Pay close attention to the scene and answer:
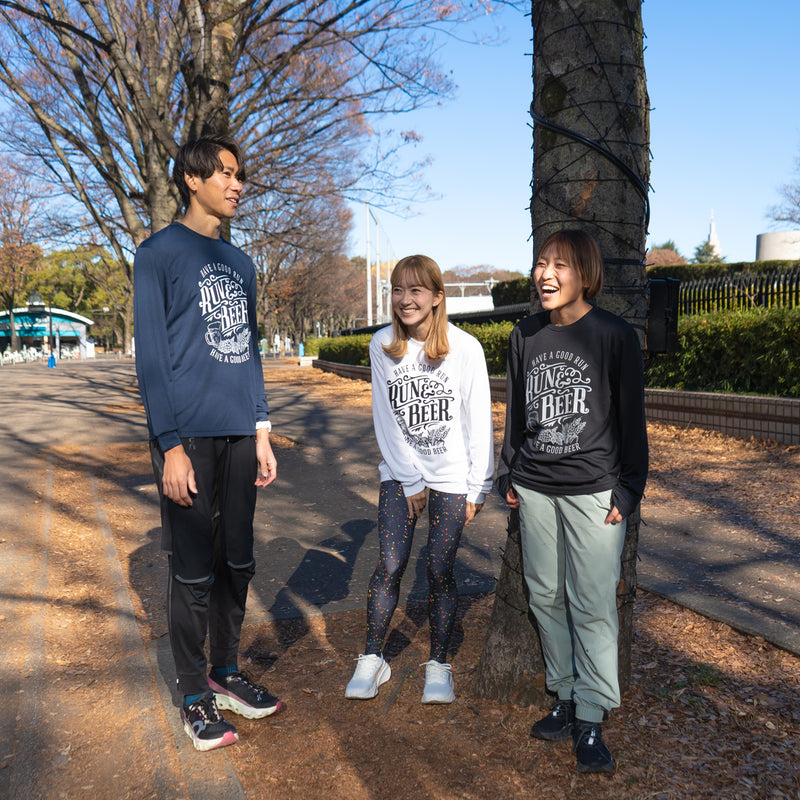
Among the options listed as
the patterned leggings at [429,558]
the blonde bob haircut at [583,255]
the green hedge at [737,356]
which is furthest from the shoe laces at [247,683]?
the green hedge at [737,356]

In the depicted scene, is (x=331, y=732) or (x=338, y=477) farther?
(x=338, y=477)

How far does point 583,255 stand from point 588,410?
0.55m

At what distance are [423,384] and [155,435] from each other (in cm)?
106

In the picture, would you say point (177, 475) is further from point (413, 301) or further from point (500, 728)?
point (500, 728)

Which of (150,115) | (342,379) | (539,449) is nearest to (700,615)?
→ (539,449)

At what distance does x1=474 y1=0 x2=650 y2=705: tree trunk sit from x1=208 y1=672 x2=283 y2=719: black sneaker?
856 mm

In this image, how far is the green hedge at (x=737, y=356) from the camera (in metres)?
8.95

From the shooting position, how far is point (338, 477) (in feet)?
26.8

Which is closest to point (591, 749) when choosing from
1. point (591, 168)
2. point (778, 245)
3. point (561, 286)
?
point (561, 286)

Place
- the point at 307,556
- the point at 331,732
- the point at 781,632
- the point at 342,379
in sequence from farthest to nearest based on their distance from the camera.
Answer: the point at 342,379, the point at 307,556, the point at 781,632, the point at 331,732

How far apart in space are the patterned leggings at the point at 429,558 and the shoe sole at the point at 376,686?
8 centimetres

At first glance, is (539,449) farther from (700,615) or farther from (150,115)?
(150,115)

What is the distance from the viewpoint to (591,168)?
2895 millimetres

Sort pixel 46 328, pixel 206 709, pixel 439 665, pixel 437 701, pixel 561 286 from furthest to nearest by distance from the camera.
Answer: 1. pixel 46 328
2. pixel 439 665
3. pixel 437 701
4. pixel 206 709
5. pixel 561 286
